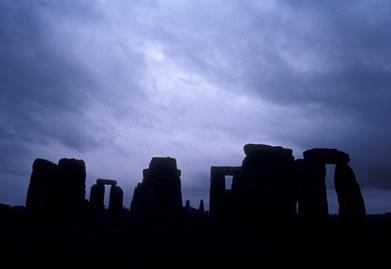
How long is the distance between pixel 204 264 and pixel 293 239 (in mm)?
3541

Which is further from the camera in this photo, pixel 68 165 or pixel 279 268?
pixel 68 165

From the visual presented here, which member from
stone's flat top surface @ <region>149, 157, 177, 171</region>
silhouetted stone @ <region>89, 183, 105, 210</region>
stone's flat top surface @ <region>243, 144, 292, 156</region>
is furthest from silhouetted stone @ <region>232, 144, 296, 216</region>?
silhouetted stone @ <region>89, 183, 105, 210</region>

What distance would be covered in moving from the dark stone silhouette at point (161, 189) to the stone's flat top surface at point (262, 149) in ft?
15.5

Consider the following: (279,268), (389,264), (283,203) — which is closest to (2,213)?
(283,203)

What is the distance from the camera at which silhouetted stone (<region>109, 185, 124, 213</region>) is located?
23.6 metres

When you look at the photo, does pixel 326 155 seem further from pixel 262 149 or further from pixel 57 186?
pixel 57 186

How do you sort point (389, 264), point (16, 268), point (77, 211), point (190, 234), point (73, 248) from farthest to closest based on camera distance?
point (77, 211) → point (190, 234) → point (73, 248) → point (389, 264) → point (16, 268)

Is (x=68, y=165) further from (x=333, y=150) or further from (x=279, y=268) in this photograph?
(x=279, y=268)

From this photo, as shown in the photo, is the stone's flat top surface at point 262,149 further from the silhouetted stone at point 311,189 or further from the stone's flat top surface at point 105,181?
the stone's flat top surface at point 105,181

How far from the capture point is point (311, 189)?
15.1 metres

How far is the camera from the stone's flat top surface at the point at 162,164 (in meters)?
18.7

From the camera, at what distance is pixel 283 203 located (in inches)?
560

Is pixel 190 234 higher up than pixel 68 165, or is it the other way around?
pixel 68 165

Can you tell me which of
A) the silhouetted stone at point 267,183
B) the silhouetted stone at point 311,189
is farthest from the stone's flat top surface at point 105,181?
the silhouetted stone at point 311,189
